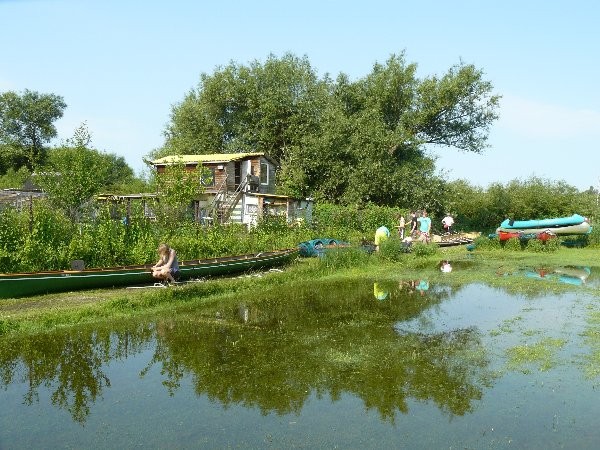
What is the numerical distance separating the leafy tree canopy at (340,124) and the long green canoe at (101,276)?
20.7m

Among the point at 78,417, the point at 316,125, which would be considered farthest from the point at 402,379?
the point at 316,125

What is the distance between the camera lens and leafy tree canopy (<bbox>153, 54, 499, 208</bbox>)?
39719 millimetres

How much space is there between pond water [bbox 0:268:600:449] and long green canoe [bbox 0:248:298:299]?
11.5ft

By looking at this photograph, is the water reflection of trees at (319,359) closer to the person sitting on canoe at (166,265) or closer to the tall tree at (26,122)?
the person sitting on canoe at (166,265)

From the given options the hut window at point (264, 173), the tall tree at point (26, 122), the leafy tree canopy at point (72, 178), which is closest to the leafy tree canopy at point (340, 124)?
the hut window at point (264, 173)

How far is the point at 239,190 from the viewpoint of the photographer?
38.4 meters

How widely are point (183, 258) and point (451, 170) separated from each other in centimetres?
2840

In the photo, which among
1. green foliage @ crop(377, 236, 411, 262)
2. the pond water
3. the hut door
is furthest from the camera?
the hut door

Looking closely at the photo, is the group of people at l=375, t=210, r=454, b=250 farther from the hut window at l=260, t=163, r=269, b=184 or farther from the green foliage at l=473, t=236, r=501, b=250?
the hut window at l=260, t=163, r=269, b=184

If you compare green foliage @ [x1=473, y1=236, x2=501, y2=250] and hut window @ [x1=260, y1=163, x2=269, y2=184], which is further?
hut window @ [x1=260, y1=163, x2=269, y2=184]

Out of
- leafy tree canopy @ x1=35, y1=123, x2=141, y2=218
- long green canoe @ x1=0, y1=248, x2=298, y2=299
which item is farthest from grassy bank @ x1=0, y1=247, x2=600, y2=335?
leafy tree canopy @ x1=35, y1=123, x2=141, y2=218

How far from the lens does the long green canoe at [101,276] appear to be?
13992mm

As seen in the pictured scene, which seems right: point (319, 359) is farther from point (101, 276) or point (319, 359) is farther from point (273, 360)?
point (101, 276)

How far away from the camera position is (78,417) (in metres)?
7.26
